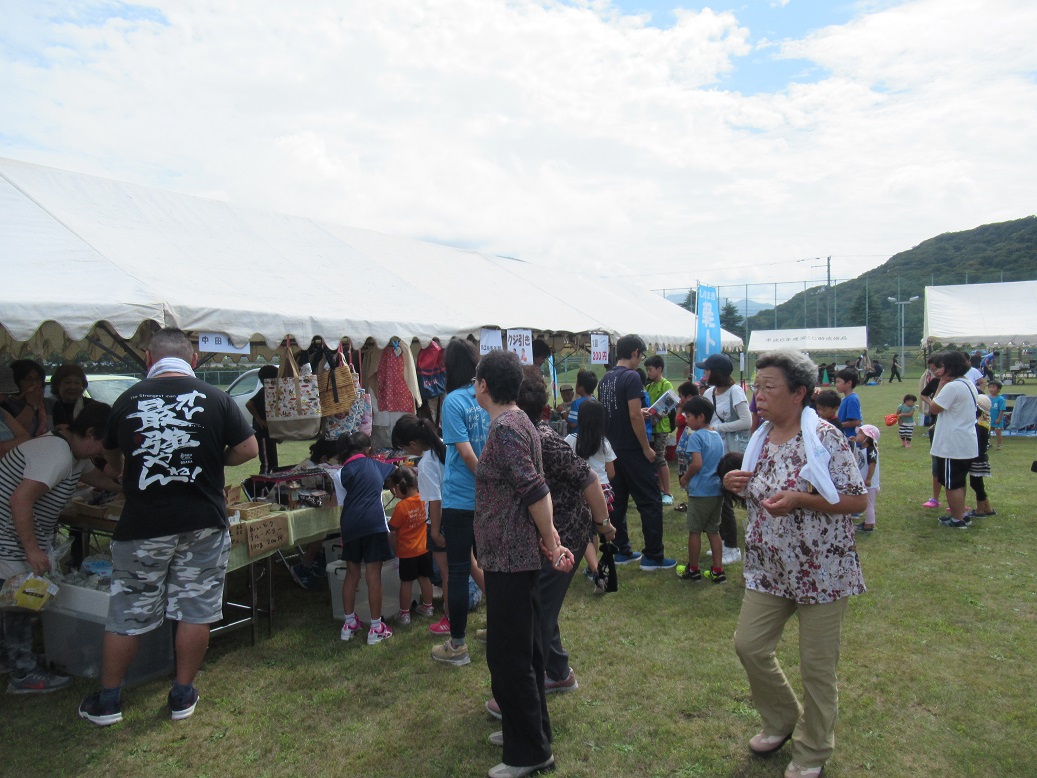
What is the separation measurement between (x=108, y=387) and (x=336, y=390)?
9320 mm

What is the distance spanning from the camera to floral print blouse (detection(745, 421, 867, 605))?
2670 mm

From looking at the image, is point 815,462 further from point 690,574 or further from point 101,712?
point 101,712

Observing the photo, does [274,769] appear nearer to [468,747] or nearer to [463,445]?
[468,747]

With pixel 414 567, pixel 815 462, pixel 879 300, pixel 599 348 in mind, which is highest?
pixel 879 300

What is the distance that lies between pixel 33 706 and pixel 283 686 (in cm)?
127

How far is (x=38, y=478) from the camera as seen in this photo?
3.69 m

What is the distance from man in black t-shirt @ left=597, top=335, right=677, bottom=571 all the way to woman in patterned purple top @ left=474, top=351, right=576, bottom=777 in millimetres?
2936

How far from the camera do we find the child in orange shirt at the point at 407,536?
15.4 feet

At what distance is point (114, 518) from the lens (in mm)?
4535

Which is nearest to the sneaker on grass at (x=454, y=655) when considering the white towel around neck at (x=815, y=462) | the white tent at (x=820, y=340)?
the white towel around neck at (x=815, y=462)

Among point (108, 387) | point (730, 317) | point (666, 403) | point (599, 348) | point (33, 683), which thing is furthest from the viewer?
point (730, 317)

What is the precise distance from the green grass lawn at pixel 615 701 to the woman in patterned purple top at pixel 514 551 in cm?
53

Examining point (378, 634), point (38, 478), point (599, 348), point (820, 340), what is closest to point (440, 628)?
point (378, 634)

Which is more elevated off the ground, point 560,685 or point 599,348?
point 599,348
